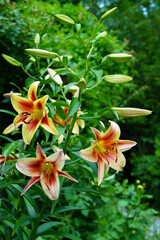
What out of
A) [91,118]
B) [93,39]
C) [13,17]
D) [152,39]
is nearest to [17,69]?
[13,17]

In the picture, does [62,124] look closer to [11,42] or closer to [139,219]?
[11,42]

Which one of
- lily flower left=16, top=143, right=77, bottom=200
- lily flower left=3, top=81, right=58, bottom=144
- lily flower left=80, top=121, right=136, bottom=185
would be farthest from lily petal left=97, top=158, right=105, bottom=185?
lily flower left=3, top=81, right=58, bottom=144

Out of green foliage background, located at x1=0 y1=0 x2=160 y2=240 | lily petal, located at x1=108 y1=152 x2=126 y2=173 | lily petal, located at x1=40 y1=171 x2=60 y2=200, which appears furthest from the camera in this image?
green foliage background, located at x1=0 y1=0 x2=160 y2=240

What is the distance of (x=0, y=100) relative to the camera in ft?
5.80

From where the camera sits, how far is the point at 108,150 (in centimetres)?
85

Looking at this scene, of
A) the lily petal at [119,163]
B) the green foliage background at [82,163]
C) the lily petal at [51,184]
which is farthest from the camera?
the green foliage background at [82,163]

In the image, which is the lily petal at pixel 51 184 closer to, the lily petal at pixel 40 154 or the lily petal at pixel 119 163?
the lily petal at pixel 40 154

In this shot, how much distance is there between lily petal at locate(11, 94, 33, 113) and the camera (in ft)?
2.61

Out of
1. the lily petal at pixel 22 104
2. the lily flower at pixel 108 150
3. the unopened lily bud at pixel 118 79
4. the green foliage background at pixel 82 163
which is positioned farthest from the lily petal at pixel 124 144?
the lily petal at pixel 22 104

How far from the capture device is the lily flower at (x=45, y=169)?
74 centimetres

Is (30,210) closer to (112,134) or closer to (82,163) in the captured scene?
(112,134)

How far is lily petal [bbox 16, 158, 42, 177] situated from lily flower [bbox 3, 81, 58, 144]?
69 mm

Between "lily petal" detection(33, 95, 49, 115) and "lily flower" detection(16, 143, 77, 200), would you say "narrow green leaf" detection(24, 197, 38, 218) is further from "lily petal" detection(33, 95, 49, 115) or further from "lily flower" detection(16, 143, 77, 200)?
"lily petal" detection(33, 95, 49, 115)

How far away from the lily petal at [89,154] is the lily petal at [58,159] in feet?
0.22
